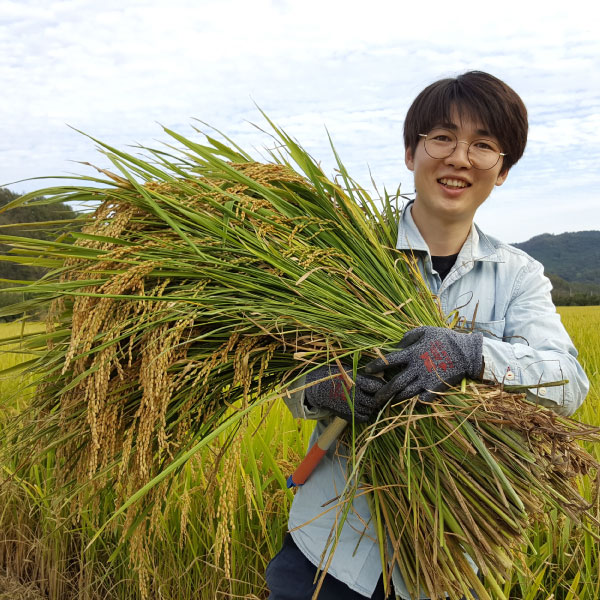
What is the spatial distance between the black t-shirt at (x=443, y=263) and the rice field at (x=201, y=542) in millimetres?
789

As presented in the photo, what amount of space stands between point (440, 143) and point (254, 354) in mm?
793

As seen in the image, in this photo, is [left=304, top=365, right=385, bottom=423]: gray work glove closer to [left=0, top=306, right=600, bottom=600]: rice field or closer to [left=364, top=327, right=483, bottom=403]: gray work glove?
[left=364, top=327, right=483, bottom=403]: gray work glove

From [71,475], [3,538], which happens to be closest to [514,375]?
[71,475]

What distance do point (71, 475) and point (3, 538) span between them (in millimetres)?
1735

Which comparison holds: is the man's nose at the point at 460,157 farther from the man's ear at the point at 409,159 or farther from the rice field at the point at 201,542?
the rice field at the point at 201,542

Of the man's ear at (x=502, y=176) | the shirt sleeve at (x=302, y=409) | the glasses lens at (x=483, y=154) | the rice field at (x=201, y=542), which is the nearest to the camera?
the shirt sleeve at (x=302, y=409)

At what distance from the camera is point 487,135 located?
1543 mm

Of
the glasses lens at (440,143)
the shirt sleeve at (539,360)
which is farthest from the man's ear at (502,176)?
the shirt sleeve at (539,360)

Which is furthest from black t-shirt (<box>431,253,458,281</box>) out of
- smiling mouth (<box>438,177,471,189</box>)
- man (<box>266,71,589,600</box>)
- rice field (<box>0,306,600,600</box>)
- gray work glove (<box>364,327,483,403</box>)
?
rice field (<box>0,306,600,600</box>)

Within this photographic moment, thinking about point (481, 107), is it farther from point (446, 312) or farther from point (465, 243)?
point (446, 312)

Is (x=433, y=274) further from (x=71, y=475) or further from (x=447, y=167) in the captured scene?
(x=71, y=475)

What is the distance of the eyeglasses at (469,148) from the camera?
1.51 meters

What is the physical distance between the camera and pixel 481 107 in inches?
60.1

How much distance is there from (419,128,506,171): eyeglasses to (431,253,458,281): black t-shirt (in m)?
0.29
